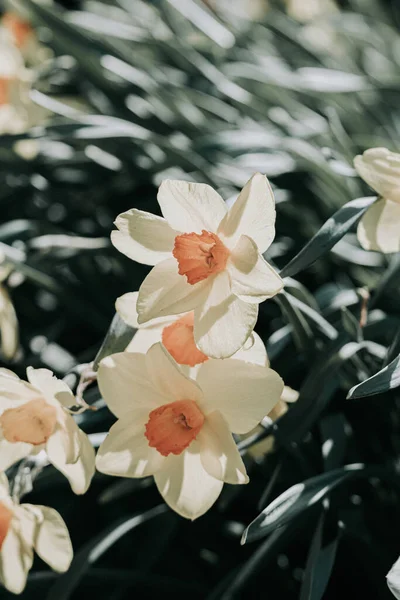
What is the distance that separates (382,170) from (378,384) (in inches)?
7.0

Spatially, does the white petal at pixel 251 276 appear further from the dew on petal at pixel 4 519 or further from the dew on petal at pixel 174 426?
the dew on petal at pixel 4 519

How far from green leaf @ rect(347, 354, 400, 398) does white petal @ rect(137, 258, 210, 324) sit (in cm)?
13

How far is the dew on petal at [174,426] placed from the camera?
1.61 ft

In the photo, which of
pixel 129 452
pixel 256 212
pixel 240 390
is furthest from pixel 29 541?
pixel 256 212

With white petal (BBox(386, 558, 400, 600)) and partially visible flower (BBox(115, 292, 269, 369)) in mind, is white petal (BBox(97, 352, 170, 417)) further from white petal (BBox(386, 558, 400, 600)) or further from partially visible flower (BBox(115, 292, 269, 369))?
white petal (BBox(386, 558, 400, 600))

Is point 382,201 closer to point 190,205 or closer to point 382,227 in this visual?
point 382,227

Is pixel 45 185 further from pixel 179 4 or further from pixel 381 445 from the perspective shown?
pixel 381 445

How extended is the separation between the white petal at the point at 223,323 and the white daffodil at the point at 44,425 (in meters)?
0.12

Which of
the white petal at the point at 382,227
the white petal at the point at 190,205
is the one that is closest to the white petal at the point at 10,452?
the white petal at the point at 190,205

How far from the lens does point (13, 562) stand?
0.54m

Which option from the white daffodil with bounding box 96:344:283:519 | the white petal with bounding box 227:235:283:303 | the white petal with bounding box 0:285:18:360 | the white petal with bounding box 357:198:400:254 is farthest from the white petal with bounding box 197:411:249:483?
the white petal with bounding box 0:285:18:360

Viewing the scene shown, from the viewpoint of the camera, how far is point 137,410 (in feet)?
1.70

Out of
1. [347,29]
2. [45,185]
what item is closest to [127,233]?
[45,185]

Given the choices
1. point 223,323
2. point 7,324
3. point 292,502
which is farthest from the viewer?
point 7,324
